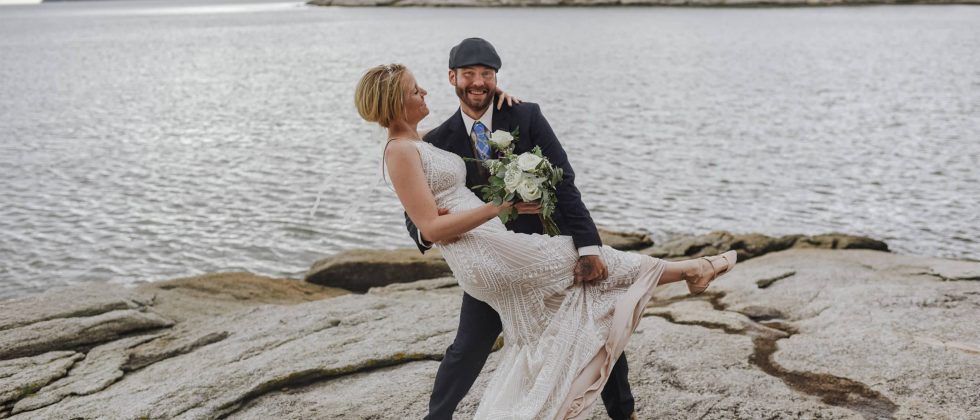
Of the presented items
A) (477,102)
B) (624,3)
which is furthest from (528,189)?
(624,3)

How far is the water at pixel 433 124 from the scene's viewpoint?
1683 cm

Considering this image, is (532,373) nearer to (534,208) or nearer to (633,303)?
(633,303)

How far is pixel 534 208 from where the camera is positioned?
4.73 metres

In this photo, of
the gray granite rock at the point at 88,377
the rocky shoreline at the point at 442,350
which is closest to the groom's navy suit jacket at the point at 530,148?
the rocky shoreline at the point at 442,350

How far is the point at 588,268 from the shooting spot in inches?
196

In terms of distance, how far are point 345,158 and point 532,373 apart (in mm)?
20421

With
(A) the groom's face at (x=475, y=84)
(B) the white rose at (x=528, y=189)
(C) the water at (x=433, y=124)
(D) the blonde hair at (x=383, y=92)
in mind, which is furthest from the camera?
(C) the water at (x=433, y=124)

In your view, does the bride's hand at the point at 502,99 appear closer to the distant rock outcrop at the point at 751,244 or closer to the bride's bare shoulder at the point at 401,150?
the bride's bare shoulder at the point at 401,150

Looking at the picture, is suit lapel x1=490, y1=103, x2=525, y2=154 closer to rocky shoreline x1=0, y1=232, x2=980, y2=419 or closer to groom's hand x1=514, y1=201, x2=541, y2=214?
groom's hand x1=514, y1=201, x2=541, y2=214

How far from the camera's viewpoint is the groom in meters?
4.91

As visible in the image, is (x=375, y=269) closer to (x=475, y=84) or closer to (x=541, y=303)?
(x=541, y=303)

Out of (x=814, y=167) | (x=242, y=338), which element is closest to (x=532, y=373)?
(x=242, y=338)

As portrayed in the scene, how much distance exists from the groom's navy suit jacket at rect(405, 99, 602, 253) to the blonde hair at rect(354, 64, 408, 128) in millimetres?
433

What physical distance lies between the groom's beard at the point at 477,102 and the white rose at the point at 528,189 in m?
0.65
